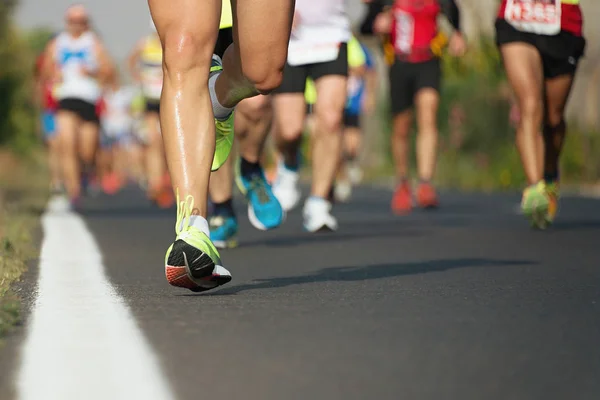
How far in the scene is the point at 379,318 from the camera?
492 cm

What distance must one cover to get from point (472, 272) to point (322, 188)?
3161mm

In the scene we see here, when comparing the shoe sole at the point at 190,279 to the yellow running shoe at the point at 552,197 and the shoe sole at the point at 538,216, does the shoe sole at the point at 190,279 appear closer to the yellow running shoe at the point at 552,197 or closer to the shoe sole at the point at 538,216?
the shoe sole at the point at 538,216

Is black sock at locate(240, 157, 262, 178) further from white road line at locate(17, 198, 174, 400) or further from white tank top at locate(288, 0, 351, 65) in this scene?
white road line at locate(17, 198, 174, 400)

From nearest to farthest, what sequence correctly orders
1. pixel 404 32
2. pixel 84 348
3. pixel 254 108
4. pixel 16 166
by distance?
pixel 84 348, pixel 254 108, pixel 404 32, pixel 16 166

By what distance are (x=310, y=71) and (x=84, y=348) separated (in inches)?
232

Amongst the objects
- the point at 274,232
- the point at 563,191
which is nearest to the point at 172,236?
the point at 274,232

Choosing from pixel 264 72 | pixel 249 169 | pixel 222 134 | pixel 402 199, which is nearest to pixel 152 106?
pixel 402 199

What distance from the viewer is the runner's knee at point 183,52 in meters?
5.73

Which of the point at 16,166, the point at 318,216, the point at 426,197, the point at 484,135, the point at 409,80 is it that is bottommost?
the point at 16,166

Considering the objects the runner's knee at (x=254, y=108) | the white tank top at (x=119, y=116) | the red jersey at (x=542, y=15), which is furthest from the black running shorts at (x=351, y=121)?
the white tank top at (x=119, y=116)

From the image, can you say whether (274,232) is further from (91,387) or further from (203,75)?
(91,387)

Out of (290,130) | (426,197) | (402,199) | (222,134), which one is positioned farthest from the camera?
(426,197)

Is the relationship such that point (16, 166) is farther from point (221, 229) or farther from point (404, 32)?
point (221, 229)

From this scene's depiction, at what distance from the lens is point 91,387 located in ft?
12.1
